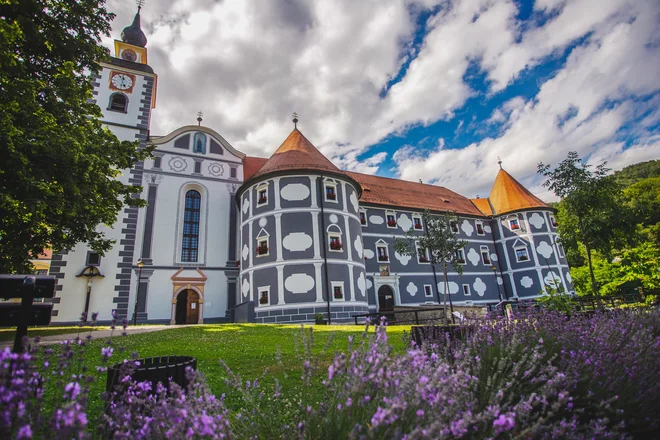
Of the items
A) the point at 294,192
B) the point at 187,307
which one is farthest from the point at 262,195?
the point at 187,307

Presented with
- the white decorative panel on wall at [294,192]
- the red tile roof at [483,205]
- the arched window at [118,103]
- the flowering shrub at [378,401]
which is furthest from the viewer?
the red tile roof at [483,205]

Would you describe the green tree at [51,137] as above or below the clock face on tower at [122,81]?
below

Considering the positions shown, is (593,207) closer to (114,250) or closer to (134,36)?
(114,250)

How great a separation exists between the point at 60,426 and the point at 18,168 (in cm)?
1108

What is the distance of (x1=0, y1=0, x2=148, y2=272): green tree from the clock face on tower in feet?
54.8

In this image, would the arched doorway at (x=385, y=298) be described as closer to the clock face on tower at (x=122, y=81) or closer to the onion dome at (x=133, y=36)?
the clock face on tower at (x=122, y=81)

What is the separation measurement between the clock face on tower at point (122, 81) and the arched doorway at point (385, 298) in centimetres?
2567

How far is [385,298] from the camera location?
28688 millimetres

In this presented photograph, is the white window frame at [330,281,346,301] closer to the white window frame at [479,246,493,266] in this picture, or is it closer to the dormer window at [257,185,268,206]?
the dormer window at [257,185,268,206]

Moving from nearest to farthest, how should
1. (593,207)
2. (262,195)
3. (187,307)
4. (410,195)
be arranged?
(593,207)
(262,195)
(187,307)
(410,195)

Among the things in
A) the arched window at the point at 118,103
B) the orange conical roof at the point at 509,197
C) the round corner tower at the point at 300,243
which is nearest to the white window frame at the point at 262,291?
the round corner tower at the point at 300,243

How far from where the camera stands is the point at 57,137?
10.1 meters

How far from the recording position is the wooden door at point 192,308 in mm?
24534

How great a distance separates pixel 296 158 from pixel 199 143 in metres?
8.94
